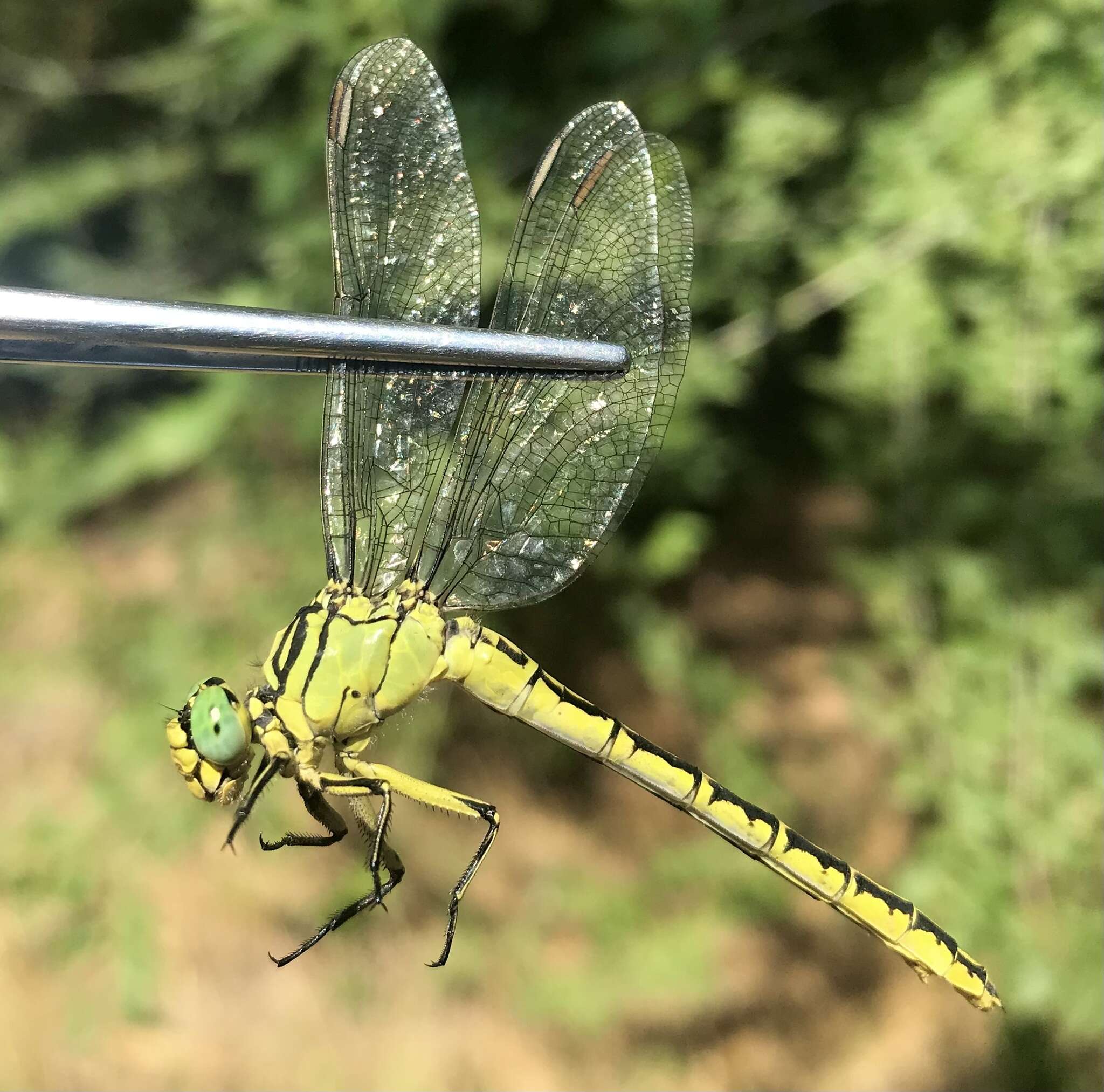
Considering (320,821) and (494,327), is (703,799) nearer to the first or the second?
(320,821)

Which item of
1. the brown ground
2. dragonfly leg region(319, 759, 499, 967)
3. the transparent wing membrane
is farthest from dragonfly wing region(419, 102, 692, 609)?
the brown ground

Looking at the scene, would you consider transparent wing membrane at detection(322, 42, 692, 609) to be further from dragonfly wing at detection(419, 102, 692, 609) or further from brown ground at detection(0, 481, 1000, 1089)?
brown ground at detection(0, 481, 1000, 1089)

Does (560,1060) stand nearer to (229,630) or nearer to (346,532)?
(229,630)

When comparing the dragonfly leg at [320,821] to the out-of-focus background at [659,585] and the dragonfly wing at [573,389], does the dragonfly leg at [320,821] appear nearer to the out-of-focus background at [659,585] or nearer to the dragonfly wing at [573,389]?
the dragonfly wing at [573,389]

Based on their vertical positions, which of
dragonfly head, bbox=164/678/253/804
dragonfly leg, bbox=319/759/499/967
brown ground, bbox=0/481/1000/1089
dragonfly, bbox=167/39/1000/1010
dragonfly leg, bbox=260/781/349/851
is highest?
dragonfly, bbox=167/39/1000/1010

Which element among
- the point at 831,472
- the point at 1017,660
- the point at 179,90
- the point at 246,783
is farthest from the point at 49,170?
the point at 1017,660

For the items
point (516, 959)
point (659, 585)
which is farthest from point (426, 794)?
point (516, 959)
